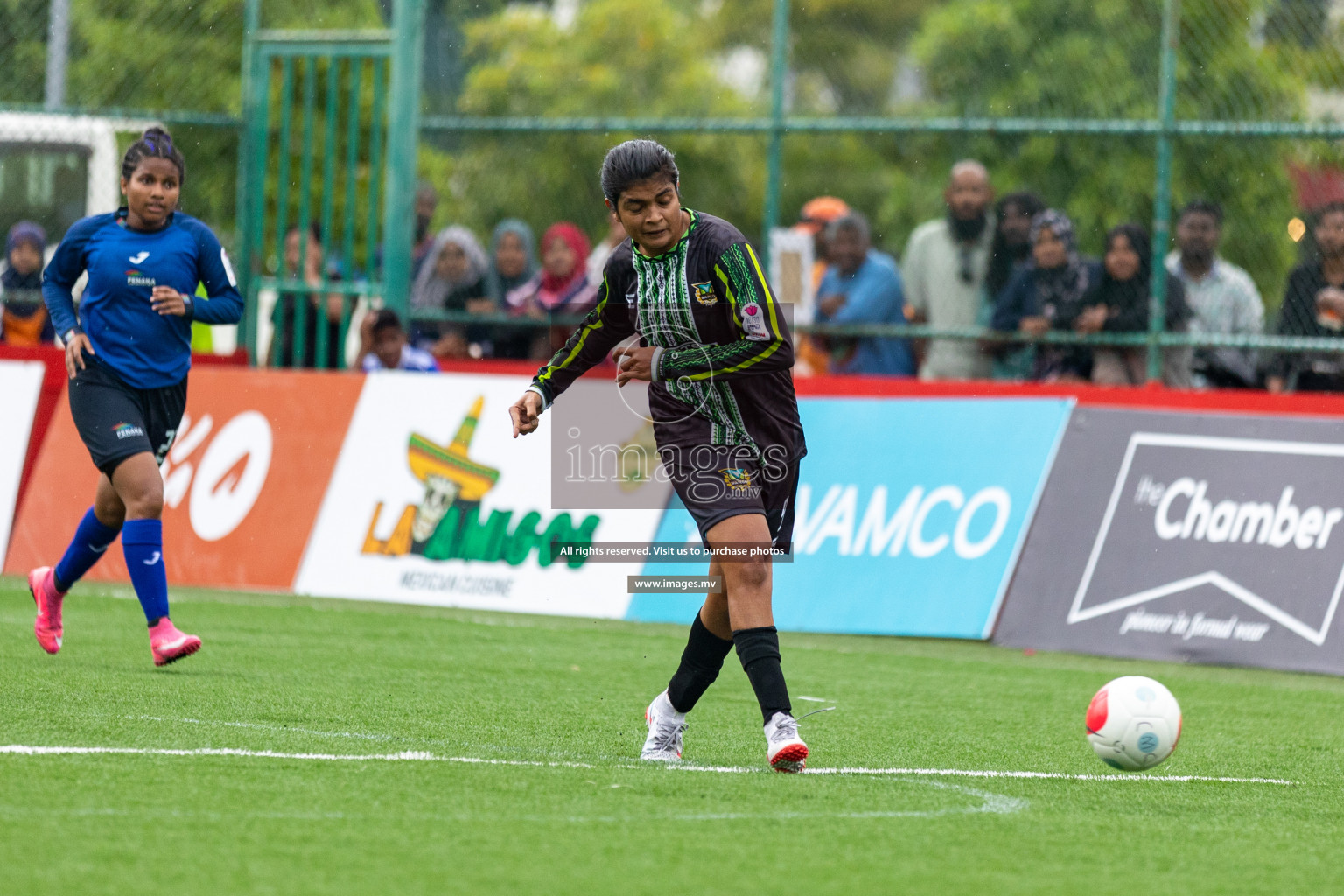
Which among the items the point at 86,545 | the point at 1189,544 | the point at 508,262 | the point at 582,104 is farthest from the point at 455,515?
the point at 582,104

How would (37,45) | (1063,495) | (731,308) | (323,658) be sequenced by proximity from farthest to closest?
(37,45) < (1063,495) < (323,658) < (731,308)

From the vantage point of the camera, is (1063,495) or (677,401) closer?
(677,401)

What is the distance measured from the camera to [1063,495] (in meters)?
10.4

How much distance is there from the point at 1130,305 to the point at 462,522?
168 inches

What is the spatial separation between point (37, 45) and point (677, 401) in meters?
10.2

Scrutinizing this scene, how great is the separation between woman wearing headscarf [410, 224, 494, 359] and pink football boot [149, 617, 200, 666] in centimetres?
604

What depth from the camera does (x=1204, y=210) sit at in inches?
458

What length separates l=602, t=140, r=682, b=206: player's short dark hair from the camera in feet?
19.2

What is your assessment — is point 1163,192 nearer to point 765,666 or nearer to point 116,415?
point 116,415

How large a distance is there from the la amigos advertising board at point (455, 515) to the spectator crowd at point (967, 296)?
1120mm

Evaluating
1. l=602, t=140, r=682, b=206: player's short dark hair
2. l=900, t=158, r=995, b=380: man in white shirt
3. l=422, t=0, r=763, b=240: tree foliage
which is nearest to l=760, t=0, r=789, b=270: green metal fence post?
l=900, t=158, r=995, b=380: man in white shirt

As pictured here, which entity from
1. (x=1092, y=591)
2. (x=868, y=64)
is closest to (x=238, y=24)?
(x=1092, y=591)

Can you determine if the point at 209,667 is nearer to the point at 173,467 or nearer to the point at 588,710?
the point at 588,710

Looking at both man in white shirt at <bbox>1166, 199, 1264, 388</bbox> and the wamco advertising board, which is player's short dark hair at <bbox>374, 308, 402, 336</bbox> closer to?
the wamco advertising board
